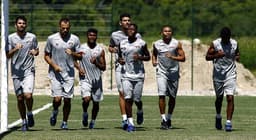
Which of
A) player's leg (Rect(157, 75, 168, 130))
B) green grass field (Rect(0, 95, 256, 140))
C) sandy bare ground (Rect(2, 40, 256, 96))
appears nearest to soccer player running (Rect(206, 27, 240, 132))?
green grass field (Rect(0, 95, 256, 140))

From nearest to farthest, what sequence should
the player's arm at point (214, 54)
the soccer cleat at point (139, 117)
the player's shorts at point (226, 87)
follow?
the player's arm at point (214, 54) → the player's shorts at point (226, 87) → the soccer cleat at point (139, 117)

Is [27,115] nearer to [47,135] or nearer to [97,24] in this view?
[47,135]

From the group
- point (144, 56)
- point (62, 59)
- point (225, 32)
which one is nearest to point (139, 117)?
point (144, 56)

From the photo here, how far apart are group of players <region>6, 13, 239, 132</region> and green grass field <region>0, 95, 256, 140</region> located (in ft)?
1.39

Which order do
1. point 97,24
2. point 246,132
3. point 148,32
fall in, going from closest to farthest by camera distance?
point 246,132 < point 97,24 < point 148,32

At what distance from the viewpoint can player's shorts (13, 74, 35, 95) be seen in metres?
20.6

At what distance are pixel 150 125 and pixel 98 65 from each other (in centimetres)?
208

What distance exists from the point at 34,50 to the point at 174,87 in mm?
3185

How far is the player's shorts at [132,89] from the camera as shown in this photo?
21.0 m

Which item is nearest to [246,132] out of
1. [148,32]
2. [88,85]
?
[88,85]

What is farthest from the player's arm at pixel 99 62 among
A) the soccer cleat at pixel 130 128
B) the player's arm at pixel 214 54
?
the player's arm at pixel 214 54

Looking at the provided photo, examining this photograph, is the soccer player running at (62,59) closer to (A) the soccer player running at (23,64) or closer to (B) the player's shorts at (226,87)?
(A) the soccer player running at (23,64)

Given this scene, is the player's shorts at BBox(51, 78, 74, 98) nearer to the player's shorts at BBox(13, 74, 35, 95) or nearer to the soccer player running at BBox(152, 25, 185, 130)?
the player's shorts at BBox(13, 74, 35, 95)

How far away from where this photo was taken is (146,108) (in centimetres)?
2942
